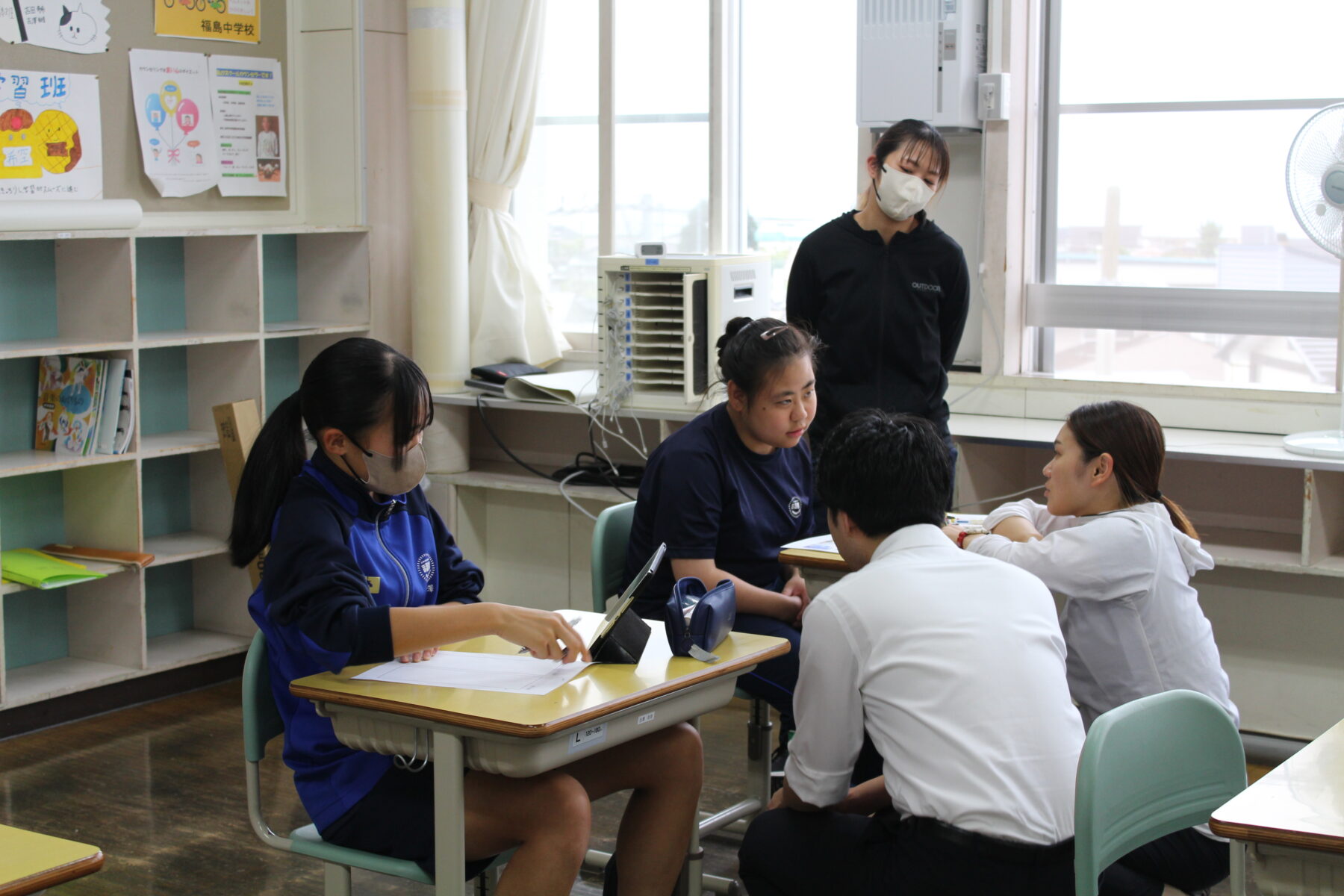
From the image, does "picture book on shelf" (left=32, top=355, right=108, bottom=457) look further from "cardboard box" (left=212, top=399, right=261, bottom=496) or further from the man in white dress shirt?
the man in white dress shirt

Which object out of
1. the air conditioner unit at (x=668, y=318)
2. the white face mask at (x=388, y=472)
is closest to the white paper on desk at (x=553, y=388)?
the air conditioner unit at (x=668, y=318)

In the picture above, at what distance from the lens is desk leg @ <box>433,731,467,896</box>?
188 centimetres

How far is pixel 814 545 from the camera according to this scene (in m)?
2.79

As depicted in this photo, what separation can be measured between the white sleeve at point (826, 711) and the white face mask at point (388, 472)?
2.26 feet

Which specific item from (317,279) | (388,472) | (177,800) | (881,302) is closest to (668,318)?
(881,302)

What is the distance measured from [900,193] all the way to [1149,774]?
1872 millimetres

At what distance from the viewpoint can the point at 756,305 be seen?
4.14 m

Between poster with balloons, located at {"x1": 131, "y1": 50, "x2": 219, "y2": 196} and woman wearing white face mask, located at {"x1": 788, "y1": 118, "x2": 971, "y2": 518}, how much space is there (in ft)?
6.82

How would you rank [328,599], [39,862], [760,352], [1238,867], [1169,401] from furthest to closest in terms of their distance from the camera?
1. [1169,401]
2. [760,352]
3. [328,599]
4. [1238,867]
5. [39,862]

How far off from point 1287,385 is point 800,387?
1892mm

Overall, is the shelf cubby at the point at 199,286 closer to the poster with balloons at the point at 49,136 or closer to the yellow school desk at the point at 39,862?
the poster with balloons at the point at 49,136

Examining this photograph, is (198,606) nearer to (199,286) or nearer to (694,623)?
(199,286)

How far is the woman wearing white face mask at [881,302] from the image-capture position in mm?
3426

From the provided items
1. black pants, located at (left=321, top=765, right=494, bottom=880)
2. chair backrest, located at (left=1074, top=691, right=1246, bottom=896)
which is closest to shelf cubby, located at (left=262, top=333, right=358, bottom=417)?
black pants, located at (left=321, top=765, right=494, bottom=880)
